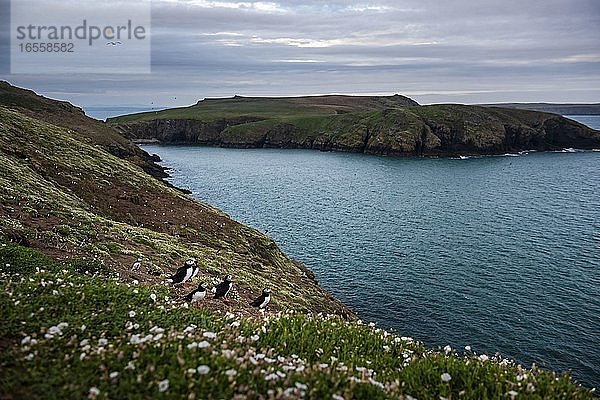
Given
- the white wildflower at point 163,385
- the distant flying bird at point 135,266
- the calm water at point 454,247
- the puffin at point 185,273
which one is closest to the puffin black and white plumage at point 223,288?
the puffin at point 185,273

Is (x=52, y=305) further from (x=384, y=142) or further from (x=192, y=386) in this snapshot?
(x=384, y=142)

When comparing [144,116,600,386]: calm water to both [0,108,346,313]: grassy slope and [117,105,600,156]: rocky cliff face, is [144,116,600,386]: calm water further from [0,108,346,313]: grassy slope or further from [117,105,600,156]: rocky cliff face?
[117,105,600,156]: rocky cliff face

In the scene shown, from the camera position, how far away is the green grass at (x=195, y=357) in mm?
7113

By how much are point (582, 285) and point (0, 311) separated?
45.6 meters

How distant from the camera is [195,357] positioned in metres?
7.81

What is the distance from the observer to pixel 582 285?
43.6m

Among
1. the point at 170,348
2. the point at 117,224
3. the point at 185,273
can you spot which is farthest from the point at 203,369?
the point at 117,224

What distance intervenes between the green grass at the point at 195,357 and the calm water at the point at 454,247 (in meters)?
24.7

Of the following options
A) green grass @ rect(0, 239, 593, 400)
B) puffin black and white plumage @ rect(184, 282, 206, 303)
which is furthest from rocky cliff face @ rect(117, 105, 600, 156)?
green grass @ rect(0, 239, 593, 400)

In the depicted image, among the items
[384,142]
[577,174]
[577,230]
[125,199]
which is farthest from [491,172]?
[125,199]

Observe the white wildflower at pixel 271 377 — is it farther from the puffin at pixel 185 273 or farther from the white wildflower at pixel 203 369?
the puffin at pixel 185 273

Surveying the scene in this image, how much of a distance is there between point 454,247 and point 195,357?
169 feet

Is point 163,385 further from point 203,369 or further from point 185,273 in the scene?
point 185,273

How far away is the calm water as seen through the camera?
118 ft
